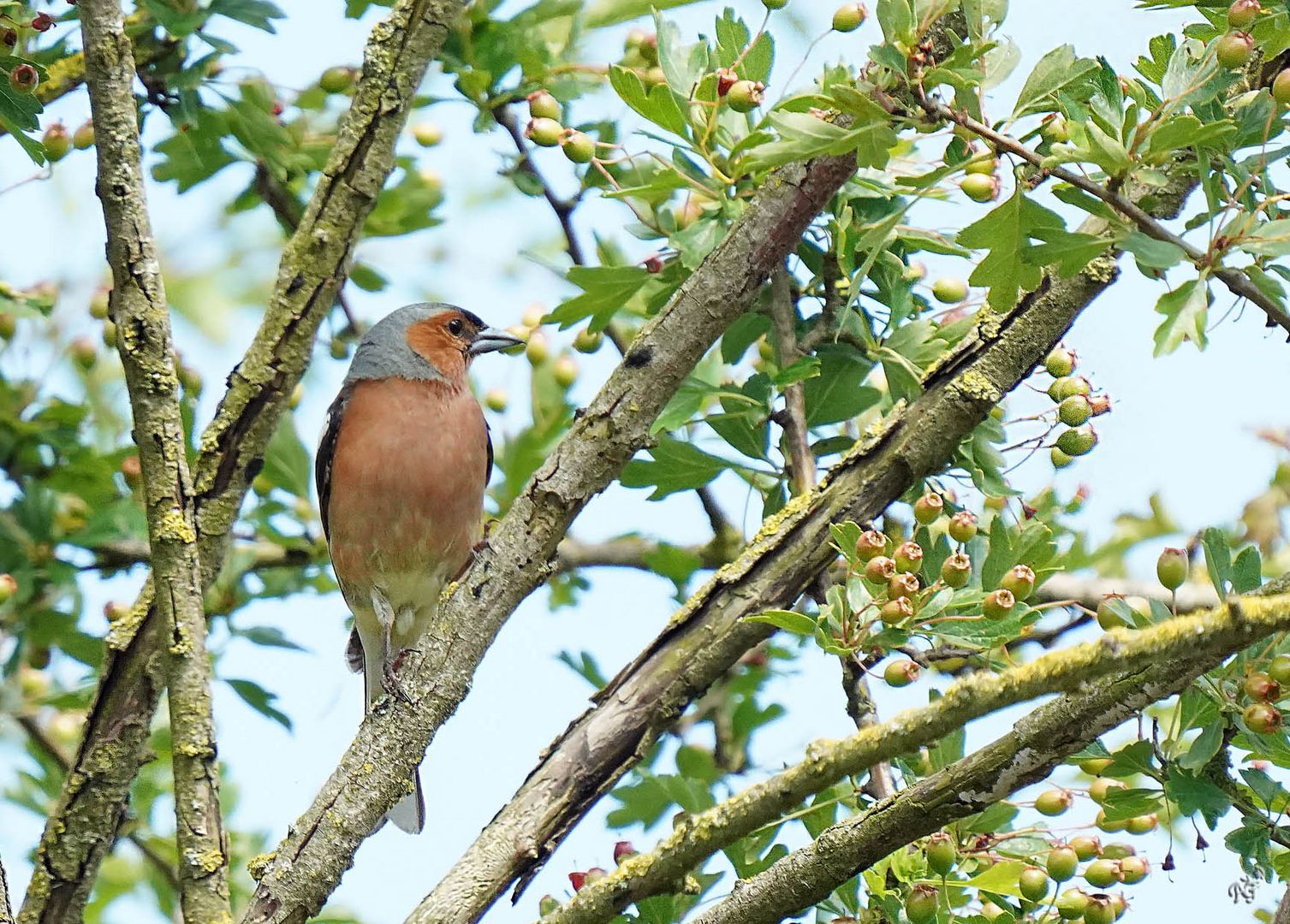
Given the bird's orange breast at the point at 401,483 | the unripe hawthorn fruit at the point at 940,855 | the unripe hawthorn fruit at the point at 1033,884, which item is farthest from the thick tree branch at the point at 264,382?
the unripe hawthorn fruit at the point at 1033,884

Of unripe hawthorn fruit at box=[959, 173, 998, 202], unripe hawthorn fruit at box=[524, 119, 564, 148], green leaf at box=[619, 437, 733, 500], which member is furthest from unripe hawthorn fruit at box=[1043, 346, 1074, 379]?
unripe hawthorn fruit at box=[524, 119, 564, 148]

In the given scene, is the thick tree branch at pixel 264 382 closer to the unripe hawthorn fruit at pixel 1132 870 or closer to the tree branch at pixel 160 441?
the tree branch at pixel 160 441

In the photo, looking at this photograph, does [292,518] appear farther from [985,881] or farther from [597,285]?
[985,881]

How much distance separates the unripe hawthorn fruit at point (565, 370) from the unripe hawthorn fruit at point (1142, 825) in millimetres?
3315

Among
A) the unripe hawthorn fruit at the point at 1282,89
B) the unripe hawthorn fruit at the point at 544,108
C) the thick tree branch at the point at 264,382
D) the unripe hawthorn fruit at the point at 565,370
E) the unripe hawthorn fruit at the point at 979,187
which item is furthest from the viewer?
the unripe hawthorn fruit at the point at 565,370

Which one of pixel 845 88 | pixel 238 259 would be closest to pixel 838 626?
pixel 845 88

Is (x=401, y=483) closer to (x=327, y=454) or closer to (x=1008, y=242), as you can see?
(x=327, y=454)

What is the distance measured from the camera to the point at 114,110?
4.04 metres

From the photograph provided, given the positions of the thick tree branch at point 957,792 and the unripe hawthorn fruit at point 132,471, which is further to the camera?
the unripe hawthorn fruit at point 132,471

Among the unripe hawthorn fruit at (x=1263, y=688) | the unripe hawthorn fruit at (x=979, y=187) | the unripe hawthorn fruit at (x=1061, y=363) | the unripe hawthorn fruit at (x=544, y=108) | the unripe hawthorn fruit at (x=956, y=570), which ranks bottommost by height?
the unripe hawthorn fruit at (x=1263, y=688)

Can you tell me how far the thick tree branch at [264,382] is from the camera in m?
4.57

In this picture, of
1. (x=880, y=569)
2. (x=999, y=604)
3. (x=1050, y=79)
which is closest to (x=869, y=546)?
(x=880, y=569)

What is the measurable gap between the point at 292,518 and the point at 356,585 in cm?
44

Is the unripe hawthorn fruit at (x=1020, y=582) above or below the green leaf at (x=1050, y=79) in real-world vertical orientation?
below
